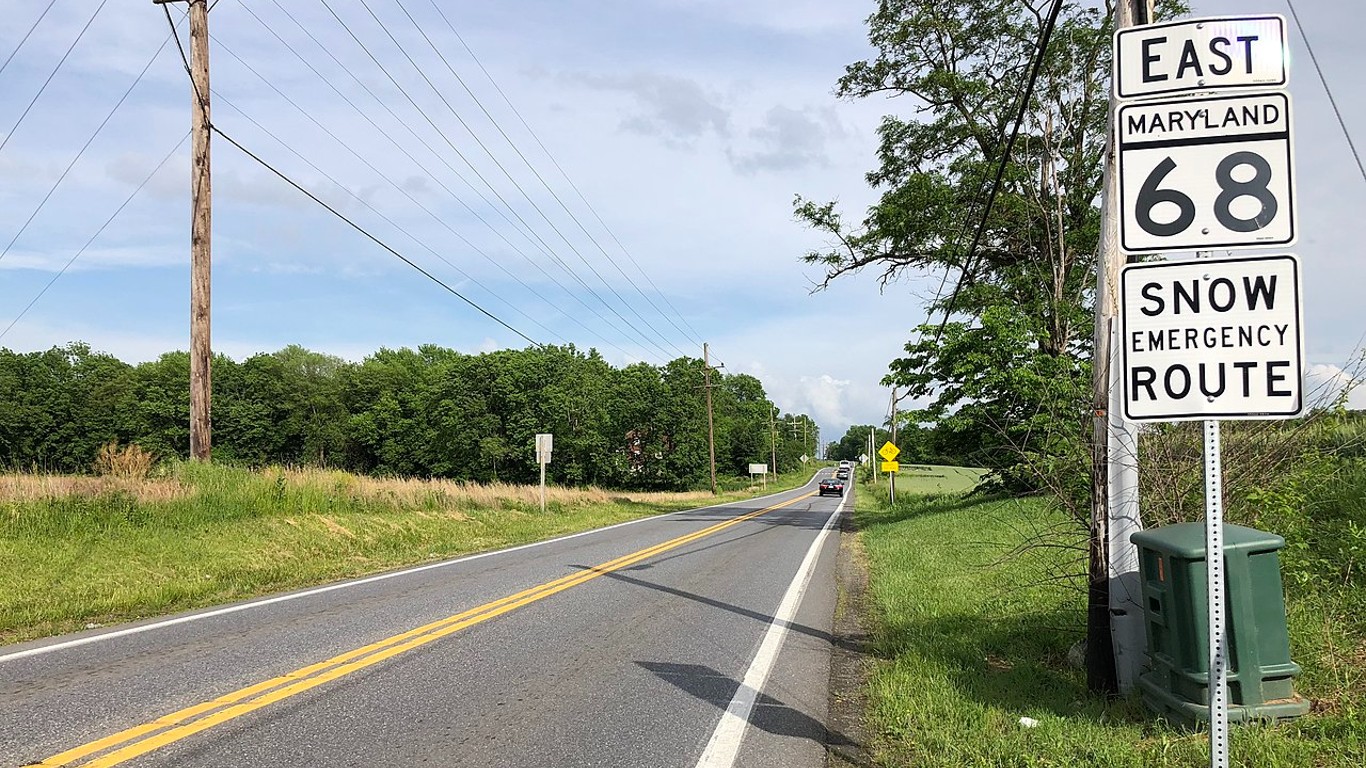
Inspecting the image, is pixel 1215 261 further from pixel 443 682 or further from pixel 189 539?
pixel 189 539

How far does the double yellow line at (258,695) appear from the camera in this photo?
4152mm

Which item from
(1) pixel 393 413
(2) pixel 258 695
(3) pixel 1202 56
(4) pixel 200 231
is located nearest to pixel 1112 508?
(3) pixel 1202 56

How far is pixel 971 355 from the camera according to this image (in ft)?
61.6

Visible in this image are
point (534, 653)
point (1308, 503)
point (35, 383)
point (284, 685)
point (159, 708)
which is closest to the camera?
point (159, 708)

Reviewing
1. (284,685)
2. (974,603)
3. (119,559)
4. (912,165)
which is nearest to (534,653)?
(284,685)

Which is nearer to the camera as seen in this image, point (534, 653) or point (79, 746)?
point (79, 746)

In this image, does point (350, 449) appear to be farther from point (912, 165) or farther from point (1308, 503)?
point (1308, 503)

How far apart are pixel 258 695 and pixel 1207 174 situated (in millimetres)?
5998

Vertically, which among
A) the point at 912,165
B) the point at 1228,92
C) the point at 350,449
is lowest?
the point at 350,449

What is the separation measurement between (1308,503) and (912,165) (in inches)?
782

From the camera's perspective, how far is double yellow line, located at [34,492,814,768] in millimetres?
4152

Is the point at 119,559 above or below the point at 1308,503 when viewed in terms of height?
below

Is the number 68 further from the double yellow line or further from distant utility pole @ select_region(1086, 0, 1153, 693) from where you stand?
the double yellow line

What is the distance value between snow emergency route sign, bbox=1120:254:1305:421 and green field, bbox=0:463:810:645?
357 inches
